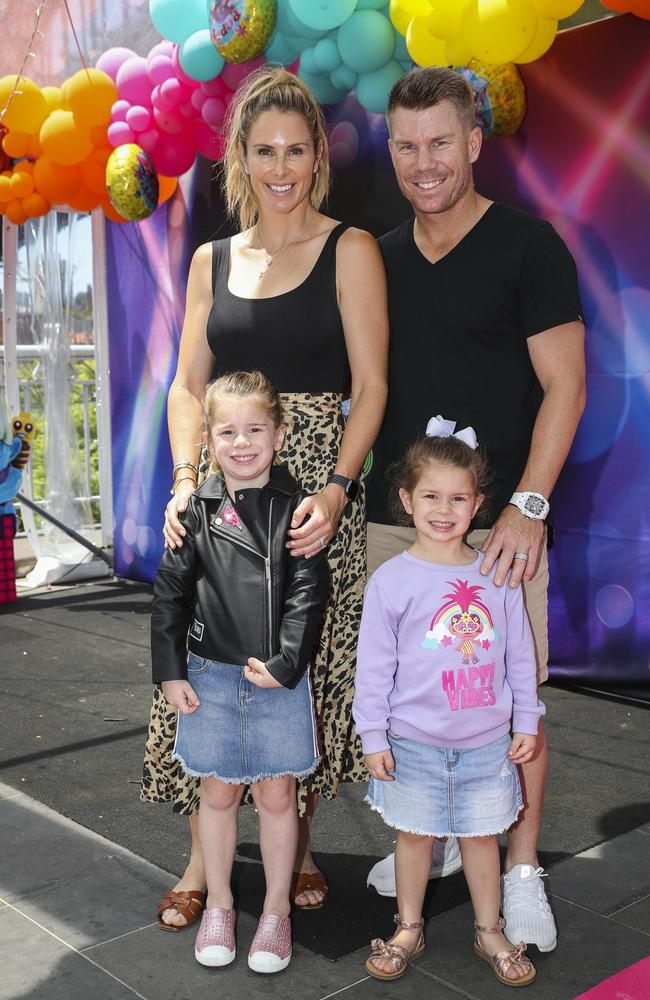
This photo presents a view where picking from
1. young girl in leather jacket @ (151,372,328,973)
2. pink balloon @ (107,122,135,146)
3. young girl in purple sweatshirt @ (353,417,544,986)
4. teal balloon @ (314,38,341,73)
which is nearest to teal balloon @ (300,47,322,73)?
teal balloon @ (314,38,341,73)

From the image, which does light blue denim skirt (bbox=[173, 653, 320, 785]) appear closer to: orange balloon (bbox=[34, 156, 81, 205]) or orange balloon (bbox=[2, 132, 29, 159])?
A: orange balloon (bbox=[34, 156, 81, 205])

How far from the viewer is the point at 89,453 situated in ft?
21.0

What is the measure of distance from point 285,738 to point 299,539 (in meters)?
0.36

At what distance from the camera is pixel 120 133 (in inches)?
178

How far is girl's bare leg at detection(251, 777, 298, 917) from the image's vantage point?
192 cm

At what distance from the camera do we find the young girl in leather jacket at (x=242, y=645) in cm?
Result: 185

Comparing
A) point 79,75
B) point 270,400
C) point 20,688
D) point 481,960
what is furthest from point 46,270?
point 481,960

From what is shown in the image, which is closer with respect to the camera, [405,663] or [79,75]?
[405,663]

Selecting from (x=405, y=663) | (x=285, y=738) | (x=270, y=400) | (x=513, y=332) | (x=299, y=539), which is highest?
(x=513, y=332)

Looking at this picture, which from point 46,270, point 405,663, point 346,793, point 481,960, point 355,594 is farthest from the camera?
point 46,270

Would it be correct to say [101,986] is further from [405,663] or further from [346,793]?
[346,793]

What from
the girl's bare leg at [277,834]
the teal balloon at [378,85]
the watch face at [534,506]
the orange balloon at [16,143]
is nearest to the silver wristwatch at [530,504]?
the watch face at [534,506]

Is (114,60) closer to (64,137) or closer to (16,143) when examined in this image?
(64,137)

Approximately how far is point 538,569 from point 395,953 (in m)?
0.76
